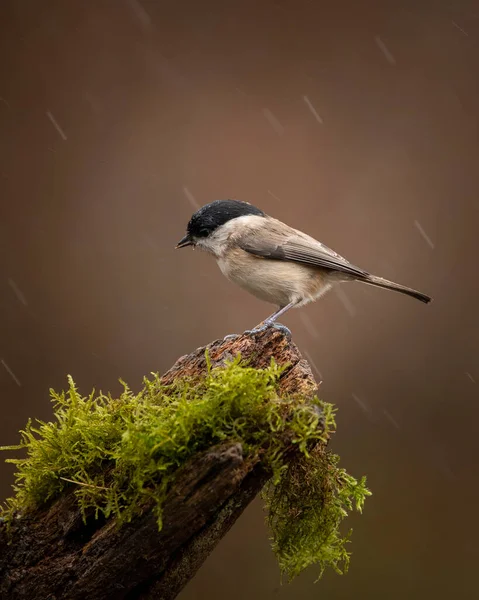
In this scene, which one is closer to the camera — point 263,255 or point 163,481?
point 163,481

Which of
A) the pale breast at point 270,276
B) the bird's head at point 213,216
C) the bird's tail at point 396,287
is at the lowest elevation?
the bird's tail at point 396,287

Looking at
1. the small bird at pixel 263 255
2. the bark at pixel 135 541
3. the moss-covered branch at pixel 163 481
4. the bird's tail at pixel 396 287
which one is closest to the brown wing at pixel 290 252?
the small bird at pixel 263 255

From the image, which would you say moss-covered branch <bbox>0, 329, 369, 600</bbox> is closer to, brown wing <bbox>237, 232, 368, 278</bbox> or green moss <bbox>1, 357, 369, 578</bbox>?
green moss <bbox>1, 357, 369, 578</bbox>

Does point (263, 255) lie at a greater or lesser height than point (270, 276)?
greater

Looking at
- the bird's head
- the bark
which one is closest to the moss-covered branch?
the bark

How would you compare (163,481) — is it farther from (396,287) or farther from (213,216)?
(396,287)

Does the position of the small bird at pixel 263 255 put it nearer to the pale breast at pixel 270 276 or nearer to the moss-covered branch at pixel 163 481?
the pale breast at pixel 270 276

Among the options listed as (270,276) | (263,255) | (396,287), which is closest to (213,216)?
(263,255)

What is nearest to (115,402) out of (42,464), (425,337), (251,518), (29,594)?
(42,464)

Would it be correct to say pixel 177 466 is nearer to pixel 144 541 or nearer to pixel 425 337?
pixel 144 541
